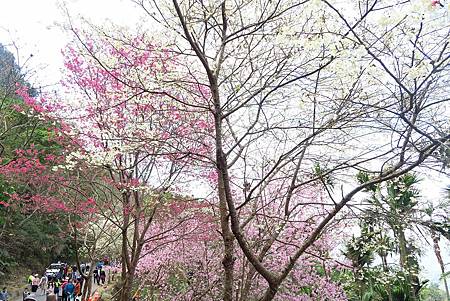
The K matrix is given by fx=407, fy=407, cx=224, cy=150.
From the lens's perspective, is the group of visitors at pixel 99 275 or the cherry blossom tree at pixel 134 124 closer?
the cherry blossom tree at pixel 134 124

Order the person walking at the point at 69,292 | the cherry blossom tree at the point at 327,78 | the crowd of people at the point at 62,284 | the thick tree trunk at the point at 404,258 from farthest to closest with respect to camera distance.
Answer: the crowd of people at the point at 62,284, the person walking at the point at 69,292, the thick tree trunk at the point at 404,258, the cherry blossom tree at the point at 327,78

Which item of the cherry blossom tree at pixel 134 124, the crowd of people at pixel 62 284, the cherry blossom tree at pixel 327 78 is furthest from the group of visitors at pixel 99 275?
the cherry blossom tree at pixel 327 78

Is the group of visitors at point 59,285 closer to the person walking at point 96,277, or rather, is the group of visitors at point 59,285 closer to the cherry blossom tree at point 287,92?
the person walking at point 96,277

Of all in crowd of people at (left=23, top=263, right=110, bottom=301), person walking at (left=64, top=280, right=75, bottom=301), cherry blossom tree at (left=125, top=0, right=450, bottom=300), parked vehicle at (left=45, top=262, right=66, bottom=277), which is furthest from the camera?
parked vehicle at (left=45, top=262, right=66, bottom=277)

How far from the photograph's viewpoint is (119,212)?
25.5ft

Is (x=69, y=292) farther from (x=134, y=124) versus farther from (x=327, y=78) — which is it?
(x=327, y=78)

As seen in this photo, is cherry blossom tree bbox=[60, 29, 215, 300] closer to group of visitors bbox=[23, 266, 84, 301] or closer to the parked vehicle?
group of visitors bbox=[23, 266, 84, 301]

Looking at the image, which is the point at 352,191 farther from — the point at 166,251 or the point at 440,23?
the point at 166,251

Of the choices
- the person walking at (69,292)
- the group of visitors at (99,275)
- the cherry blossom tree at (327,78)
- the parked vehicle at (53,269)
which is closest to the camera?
the cherry blossom tree at (327,78)

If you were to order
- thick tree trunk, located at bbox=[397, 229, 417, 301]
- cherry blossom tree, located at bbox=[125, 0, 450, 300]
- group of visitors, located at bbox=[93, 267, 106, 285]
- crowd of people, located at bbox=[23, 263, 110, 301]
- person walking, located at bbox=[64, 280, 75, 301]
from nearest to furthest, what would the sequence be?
cherry blossom tree, located at bbox=[125, 0, 450, 300] < thick tree trunk, located at bbox=[397, 229, 417, 301] < person walking, located at bbox=[64, 280, 75, 301] < crowd of people, located at bbox=[23, 263, 110, 301] < group of visitors, located at bbox=[93, 267, 106, 285]

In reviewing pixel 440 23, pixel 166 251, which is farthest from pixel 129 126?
pixel 166 251

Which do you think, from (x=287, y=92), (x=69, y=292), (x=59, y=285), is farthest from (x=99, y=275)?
(x=287, y=92)

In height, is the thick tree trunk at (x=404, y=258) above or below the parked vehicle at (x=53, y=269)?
below

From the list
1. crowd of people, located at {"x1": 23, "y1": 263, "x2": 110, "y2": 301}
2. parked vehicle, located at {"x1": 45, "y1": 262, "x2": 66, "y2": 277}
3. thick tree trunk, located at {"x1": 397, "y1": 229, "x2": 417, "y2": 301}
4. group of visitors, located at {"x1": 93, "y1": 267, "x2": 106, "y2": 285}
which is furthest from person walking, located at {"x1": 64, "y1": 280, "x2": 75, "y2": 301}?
thick tree trunk, located at {"x1": 397, "y1": 229, "x2": 417, "y2": 301}
